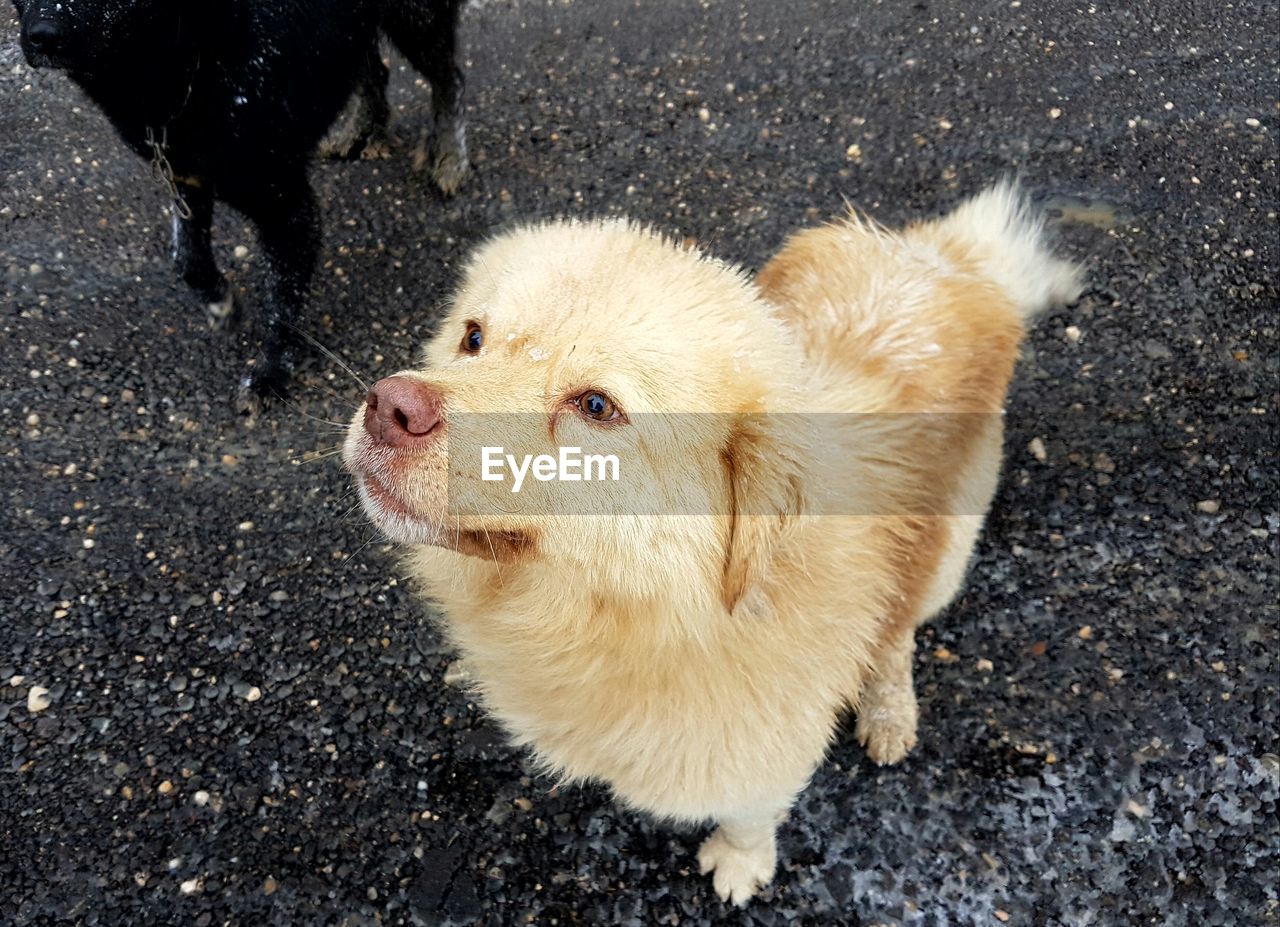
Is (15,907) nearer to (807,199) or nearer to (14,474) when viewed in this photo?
(14,474)

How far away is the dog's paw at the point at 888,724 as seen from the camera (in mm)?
2680

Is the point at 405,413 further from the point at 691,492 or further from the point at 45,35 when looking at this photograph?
the point at 45,35

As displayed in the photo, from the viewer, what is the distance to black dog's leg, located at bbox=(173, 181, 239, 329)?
3.25 metres

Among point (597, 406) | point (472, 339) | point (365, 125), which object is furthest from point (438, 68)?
point (597, 406)

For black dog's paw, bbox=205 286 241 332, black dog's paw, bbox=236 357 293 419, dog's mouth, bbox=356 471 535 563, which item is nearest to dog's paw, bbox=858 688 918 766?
dog's mouth, bbox=356 471 535 563

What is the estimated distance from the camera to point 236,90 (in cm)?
290

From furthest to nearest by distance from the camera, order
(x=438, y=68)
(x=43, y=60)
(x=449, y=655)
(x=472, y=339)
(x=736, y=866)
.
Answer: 1. (x=438, y=68)
2. (x=449, y=655)
3. (x=43, y=60)
4. (x=736, y=866)
5. (x=472, y=339)

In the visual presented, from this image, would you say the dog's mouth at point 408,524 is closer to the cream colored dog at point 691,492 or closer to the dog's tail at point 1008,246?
the cream colored dog at point 691,492

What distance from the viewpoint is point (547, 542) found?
1.66m

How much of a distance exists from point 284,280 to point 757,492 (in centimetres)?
267

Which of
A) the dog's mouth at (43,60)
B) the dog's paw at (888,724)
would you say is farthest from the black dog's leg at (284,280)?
the dog's paw at (888,724)

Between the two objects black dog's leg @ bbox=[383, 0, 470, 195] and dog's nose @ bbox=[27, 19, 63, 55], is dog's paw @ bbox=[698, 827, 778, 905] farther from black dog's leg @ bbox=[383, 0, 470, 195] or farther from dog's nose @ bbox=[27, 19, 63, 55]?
black dog's leg @ bbox=[383, 0, 470, 195]

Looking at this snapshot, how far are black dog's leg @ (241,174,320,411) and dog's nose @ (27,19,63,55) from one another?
87cm

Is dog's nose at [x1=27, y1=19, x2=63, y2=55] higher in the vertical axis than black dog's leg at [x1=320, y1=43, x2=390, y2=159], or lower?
higher
